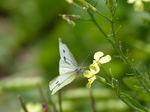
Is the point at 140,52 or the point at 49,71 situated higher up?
the point at 49,71

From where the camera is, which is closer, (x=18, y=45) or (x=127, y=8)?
(x=127, y=8)

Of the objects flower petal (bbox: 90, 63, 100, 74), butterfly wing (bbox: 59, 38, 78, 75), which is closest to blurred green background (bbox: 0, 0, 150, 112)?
butterfly wing (bbox: 59, 38, 78, 75)

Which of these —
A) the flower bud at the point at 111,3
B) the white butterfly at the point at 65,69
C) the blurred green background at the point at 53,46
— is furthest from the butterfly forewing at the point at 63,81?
the blurred green background at the point at 53,46

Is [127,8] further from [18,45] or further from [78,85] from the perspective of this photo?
[18,45]

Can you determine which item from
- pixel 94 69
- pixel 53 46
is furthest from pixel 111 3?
pixel 53 46

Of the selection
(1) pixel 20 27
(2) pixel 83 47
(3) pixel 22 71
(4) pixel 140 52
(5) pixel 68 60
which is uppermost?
(1) pixel 20 27

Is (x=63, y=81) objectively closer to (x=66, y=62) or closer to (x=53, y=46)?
(x=66, y=62)

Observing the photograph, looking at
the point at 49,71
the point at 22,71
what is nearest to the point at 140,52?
the point at 49,71

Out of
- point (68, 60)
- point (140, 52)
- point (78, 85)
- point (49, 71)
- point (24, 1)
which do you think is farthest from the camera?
point (24, 1)
